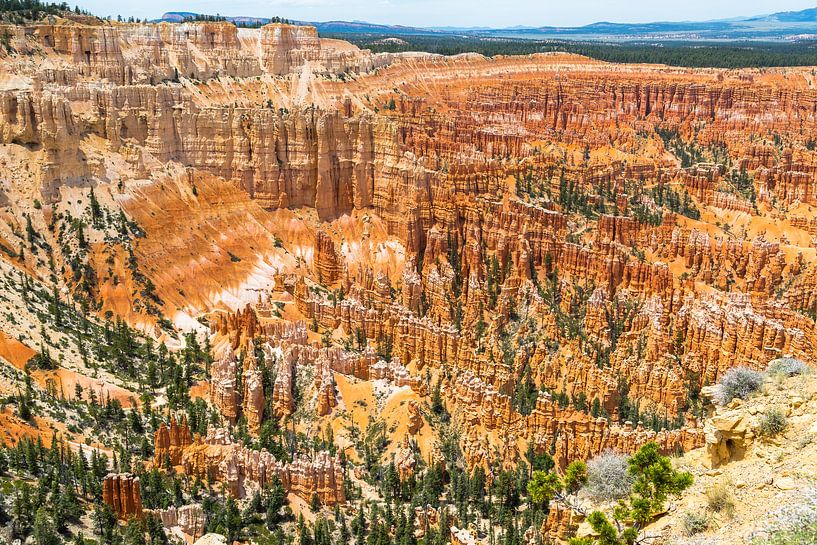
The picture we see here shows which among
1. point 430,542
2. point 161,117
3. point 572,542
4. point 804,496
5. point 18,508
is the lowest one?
point 430,542

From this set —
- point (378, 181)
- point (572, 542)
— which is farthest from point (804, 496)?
point (378, 181)

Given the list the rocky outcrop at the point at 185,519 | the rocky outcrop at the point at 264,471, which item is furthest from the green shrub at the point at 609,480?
the rocky outcrop at the point at 185,519

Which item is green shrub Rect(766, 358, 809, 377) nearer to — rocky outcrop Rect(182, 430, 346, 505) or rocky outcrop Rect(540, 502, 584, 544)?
rocky outcrop Rect(540, 502, 584, 544)

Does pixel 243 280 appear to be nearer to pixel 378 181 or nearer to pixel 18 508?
pixel 378 181

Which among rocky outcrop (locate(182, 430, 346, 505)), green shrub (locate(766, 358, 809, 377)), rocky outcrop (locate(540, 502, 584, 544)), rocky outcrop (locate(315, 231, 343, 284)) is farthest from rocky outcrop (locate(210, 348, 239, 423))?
green shrub (locate(766, 358, 809, 377))

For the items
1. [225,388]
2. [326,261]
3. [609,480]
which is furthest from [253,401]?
[326,261]

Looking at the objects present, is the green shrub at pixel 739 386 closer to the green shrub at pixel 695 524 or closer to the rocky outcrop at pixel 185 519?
the green shrub at pixel 695 524

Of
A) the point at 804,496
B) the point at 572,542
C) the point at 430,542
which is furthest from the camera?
the point at 430,542

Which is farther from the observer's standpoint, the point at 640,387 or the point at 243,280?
the point at 243,280

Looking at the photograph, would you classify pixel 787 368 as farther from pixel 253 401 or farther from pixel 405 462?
pixel 253 401
